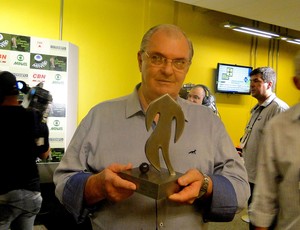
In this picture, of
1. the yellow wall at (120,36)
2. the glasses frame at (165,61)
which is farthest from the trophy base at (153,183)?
the yellow wall at (120,36)

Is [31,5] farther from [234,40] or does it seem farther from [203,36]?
[234,40]

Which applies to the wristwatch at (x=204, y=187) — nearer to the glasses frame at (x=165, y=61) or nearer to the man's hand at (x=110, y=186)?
the man's hand at (x=110, y=186)

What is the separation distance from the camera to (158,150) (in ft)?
3.17

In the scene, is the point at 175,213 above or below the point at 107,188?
below

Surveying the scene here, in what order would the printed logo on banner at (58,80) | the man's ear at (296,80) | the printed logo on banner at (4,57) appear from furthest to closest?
the printed logo on banner at (58,80) → the printed logo on banner at (4,57) → the man's ear at (296,80)

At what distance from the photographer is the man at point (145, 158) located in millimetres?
1005

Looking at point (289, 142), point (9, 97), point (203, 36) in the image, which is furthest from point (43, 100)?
point (203, 36)

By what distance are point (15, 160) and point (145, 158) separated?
1130 millimetres

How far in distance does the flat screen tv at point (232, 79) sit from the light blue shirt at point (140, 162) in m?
4.44

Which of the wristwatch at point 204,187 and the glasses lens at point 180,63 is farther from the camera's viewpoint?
the glasses lens at point 180,63

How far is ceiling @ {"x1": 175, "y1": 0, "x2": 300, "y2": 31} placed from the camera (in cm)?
426

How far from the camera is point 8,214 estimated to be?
187 centimetres

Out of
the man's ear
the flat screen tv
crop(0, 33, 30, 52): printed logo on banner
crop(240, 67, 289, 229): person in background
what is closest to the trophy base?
the man's ear

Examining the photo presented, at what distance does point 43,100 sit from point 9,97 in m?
0.37
